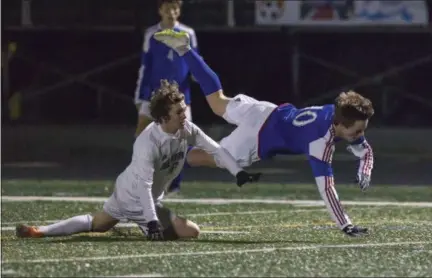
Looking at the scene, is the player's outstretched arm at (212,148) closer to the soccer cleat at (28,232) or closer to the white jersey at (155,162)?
the white jersey at (155,162)

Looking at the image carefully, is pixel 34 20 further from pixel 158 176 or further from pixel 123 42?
pixel 158 176

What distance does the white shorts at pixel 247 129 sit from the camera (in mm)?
10648

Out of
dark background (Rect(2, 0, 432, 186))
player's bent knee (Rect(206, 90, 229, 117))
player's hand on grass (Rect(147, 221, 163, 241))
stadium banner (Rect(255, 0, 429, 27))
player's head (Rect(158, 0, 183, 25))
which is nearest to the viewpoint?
player's hand on grass (Rect(147, 221, 163, 241))

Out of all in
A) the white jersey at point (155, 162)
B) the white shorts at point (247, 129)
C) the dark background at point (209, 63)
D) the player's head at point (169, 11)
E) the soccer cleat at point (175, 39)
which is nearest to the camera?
the white jersey at point (155, 162)

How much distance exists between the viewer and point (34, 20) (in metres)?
21.3

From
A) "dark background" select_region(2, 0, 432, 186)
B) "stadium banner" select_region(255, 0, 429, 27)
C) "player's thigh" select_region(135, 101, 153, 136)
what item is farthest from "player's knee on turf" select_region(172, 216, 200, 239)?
"dark background" select_region(2, 0, 432, 186)

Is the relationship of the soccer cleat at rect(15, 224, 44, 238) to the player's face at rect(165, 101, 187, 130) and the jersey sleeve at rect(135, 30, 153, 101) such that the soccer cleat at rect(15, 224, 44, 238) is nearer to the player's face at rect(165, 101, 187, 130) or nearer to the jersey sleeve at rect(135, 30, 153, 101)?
the player's face at rect(165, 101, 187, 130)

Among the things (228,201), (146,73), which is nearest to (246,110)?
(228,201)

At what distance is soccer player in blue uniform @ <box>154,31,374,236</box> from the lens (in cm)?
971

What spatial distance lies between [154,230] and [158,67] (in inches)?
168

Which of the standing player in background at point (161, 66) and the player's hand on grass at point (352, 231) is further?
the standing player in background at point (161, 66)

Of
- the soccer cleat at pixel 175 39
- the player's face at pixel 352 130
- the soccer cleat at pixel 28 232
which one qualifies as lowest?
the soccer cleat at pixel 28 232

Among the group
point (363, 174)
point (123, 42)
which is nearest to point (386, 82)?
point (123, 42)

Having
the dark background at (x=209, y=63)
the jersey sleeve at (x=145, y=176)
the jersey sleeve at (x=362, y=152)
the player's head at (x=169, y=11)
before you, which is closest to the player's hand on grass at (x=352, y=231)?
the jersey sleeve at (x=362, y=152)
